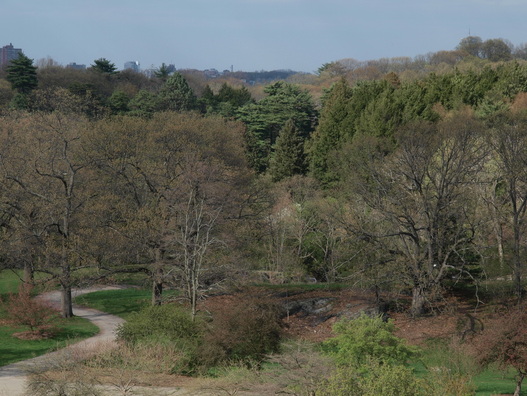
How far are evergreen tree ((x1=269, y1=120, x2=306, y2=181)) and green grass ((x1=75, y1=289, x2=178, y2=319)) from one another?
23.3 metres

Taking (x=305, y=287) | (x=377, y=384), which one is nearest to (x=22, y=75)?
(x=305, y=287)

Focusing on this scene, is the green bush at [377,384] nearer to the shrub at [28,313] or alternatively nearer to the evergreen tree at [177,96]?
the shrub at [28,313]

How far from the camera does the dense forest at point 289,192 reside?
1163 inches

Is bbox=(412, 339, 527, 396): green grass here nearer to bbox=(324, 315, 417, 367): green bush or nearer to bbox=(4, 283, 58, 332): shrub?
bbox=(324, 315, 417, 367): green bush

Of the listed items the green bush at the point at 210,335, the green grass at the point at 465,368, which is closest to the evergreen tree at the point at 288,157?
the green grass at the point at 465,368

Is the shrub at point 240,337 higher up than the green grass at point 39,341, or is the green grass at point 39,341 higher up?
the shrub at point 240,337

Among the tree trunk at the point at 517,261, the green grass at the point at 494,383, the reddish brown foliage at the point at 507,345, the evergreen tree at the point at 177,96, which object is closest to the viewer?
the reddish brown foliage at the point at 507,345

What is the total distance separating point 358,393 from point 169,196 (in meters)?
18.5

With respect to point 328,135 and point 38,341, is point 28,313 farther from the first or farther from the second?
point 328,135

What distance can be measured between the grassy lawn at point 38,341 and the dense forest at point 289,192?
1.54 m

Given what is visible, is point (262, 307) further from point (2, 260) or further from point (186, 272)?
point (2, 260)

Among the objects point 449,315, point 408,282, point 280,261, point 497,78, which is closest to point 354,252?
point 408,282

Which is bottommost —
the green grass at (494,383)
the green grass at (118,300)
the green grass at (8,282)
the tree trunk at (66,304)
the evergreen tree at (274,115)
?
the green grass at (494,383)

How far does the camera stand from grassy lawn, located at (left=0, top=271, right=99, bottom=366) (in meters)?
24.8
